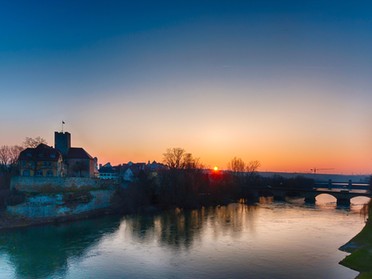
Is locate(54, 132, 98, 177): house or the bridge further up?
locate(54, 132, 98, 177): house

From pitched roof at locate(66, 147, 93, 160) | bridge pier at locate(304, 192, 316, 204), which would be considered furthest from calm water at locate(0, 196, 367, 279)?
bridge pier at locate(304, 192, 316, 204)

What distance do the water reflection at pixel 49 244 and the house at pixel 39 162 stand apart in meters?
13.4

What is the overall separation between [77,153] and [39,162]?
1106cm

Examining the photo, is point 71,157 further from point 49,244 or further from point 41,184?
point 49,244

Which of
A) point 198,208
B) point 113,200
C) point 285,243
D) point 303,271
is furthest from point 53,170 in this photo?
point 303,271

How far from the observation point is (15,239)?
32.7 meters

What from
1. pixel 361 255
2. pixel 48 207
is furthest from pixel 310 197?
pixel 48 207

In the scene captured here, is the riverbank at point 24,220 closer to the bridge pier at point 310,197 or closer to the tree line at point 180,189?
the tree line at point 180,189

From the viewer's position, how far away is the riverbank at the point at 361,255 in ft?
70.4

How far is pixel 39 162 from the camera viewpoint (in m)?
51.9

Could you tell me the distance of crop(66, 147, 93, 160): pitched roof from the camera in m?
62.0

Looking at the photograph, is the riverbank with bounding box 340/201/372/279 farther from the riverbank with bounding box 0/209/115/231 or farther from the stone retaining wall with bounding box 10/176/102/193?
the stone retaining wall with bounding box 10/176/102/193

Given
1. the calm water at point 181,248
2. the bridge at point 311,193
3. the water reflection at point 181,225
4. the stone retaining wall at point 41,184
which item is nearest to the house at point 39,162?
the stone retaining wall at point 41,184

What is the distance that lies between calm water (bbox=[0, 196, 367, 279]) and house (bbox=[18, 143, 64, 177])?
13385mm
